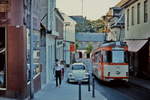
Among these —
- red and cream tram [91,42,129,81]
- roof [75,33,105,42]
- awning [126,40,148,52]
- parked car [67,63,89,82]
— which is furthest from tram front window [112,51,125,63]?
roof [75,33,105,42]

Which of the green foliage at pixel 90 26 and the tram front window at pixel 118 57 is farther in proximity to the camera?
the green foliage at pixel 90 26

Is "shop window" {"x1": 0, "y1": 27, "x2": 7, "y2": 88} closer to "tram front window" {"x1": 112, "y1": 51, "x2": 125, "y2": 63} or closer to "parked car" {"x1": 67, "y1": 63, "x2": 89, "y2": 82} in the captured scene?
"tram front window" {"x1": 112, "y1": 51, "x2": 125, "y2": 63}

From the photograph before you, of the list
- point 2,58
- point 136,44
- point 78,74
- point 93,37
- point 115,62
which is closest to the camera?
point 2,58

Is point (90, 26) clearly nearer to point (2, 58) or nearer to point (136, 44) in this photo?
point (136, 44)

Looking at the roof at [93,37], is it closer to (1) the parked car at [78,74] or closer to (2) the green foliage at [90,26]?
(2) the green foliage at [90,26]

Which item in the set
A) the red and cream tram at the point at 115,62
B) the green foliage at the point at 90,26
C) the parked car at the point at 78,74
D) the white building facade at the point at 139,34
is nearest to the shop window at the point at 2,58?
the red and cream tram at the point at 115,62

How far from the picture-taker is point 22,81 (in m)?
16.3

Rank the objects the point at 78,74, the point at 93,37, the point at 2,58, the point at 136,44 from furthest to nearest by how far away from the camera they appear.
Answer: the point at 93,37, the point at 136,44, the point at 78,74, the point at 2,58

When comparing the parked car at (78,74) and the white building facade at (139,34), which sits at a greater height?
the white building facade at (139,34)

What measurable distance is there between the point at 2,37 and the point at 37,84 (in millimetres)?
5150

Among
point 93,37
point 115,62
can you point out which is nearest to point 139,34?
point 115,62

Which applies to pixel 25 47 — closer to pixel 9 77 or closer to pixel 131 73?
pixel 9 77

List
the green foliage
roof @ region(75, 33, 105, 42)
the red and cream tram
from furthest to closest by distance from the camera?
the green foliage < roof @ region(75, 33, 105, 42) < the red and cream tram

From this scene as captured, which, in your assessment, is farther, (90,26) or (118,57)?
(90,26)
